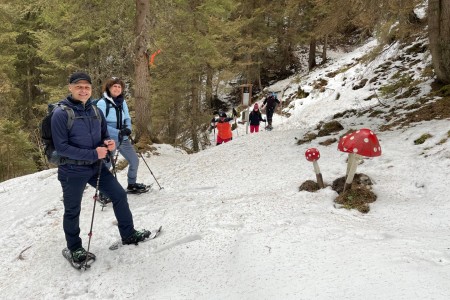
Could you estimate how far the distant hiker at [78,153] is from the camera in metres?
3.82

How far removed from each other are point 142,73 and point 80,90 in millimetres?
7354

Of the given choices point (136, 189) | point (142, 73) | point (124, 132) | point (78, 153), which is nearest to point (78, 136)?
point (78, 153)

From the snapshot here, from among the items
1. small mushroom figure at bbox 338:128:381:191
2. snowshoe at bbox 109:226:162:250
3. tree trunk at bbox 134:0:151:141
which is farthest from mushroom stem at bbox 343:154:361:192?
tree trunk at bbox 134:0:151:141

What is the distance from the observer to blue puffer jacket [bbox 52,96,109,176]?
379cm

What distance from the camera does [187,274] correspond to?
3.72m

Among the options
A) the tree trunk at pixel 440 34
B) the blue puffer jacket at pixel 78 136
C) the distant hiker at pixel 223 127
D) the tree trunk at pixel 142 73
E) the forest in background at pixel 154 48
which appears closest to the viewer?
the blue puffer jacket at pixel 78 136

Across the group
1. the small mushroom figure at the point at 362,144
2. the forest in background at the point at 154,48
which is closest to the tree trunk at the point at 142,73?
the forest in background at the point at 154,48

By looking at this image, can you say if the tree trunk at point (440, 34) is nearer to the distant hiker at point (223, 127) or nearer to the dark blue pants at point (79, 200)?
the distant hiker at point (223, 127)

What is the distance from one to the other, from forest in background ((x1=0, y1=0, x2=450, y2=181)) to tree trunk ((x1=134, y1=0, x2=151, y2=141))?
0.11 feet

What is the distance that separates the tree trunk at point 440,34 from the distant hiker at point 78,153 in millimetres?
8965

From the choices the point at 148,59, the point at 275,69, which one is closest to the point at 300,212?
the point at 148,59

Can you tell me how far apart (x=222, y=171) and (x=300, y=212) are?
11.2 feet

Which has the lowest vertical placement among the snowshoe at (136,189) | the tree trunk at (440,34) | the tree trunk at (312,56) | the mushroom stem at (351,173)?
the snowshoe at (136,189)

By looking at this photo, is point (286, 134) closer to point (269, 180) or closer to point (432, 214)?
point (269, 180)
